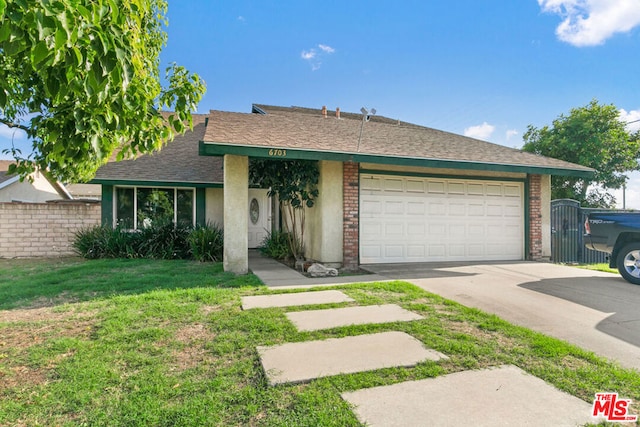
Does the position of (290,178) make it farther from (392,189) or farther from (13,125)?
(13,125)

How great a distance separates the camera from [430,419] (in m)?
2.31

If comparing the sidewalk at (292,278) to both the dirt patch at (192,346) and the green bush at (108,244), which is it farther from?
the green bush at (108,244)

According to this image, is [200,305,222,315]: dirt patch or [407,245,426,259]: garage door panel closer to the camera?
[200,305,222,315]: dirt patch

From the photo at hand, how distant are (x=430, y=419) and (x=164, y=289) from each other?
4935 mm

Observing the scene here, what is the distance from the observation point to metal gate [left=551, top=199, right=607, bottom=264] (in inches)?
423

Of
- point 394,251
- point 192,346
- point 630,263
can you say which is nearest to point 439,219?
point 394,251

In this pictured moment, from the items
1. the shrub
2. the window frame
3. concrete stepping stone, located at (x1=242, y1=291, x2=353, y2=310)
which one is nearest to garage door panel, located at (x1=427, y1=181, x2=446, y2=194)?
concrete stepping stone, located at (x1=242, y1=291, x2=353, y2=310)

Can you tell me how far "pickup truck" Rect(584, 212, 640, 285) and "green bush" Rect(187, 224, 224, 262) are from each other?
8556 millimetres

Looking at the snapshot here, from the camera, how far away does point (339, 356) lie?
10.7 feet

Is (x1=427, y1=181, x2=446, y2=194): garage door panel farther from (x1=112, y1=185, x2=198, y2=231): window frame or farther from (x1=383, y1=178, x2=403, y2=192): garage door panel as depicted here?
(x1=112, y1=185, x2=198, y2=231): window frame

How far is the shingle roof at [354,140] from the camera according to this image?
7523mm

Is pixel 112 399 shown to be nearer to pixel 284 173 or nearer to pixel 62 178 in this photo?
pixel 62 178

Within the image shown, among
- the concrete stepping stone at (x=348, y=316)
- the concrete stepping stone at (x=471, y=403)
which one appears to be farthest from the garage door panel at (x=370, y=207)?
the concrete stepping stone at (x=471, y=403)

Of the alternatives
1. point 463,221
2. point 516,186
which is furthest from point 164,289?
point 516,186
